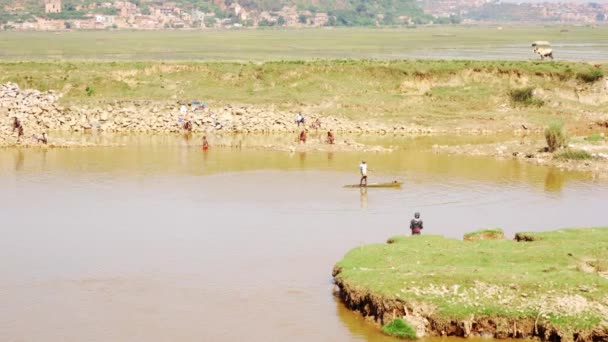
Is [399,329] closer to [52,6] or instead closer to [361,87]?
[361,87]

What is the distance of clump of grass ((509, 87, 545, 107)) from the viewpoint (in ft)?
161

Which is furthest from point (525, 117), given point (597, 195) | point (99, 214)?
point (99, 214)

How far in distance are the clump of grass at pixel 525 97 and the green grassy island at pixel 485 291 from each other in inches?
1188

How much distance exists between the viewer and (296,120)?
4538cm

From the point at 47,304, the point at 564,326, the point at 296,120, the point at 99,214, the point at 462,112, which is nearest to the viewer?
the point at 564,326

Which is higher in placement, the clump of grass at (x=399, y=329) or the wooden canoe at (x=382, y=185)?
the clump of grass at (x=399, y=329)

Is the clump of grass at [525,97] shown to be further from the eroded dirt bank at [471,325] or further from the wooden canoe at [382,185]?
the eroded dirt bank at [471,325]

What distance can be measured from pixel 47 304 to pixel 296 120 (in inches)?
1088

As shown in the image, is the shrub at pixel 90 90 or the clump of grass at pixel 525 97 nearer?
the clump of grass at pixel 525 97

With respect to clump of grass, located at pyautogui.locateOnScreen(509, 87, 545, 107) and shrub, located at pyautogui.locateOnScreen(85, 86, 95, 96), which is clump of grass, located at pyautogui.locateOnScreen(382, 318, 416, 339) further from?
shrub, located at pyautogui.locateOnScreen(85, 86, 95, 96)

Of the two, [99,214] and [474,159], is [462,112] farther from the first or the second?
[99,214]

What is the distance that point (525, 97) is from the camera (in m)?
49.4

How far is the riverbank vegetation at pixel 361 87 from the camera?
47.8 meters

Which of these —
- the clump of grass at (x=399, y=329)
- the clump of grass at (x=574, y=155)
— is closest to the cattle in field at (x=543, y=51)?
the clump of grass at (x=574, y=155)
